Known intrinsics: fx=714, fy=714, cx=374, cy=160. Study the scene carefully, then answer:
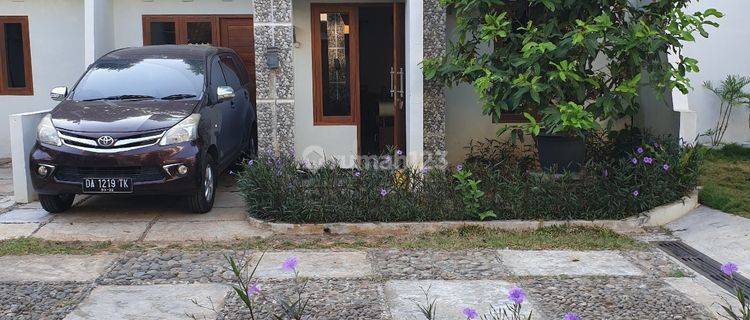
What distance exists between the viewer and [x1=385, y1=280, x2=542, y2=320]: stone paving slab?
5145 millimetres

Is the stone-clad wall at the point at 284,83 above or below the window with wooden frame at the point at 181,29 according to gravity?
below

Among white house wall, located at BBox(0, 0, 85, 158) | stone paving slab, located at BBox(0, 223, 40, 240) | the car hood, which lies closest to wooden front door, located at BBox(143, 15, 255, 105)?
white house wall, located at BBox(0, 0, 85, 158)

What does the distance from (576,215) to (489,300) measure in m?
2.51

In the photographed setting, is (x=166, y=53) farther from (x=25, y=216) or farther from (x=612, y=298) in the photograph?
(x=612, y=298)

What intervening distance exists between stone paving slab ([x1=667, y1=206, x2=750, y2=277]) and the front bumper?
16.9ft

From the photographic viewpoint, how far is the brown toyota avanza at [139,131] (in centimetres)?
736

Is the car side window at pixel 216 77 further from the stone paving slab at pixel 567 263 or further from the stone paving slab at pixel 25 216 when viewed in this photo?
the stone paving slab at pixel 567 263

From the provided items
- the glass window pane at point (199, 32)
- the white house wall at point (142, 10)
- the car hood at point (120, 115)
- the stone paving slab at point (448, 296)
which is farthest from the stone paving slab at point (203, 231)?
the white house wall at point (142, 10)

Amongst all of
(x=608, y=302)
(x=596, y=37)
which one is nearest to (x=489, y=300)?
(x=608, y=302)

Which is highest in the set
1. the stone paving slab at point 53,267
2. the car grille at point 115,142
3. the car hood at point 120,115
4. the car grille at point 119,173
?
the car hood at point 120,115

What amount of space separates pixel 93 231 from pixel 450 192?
3710 millimetres

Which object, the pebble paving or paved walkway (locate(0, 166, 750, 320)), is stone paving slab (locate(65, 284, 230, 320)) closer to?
paved walkway (locate(0, 166, 750, 320))

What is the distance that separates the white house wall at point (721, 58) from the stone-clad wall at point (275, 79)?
599 cm

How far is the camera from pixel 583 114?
6.88m
